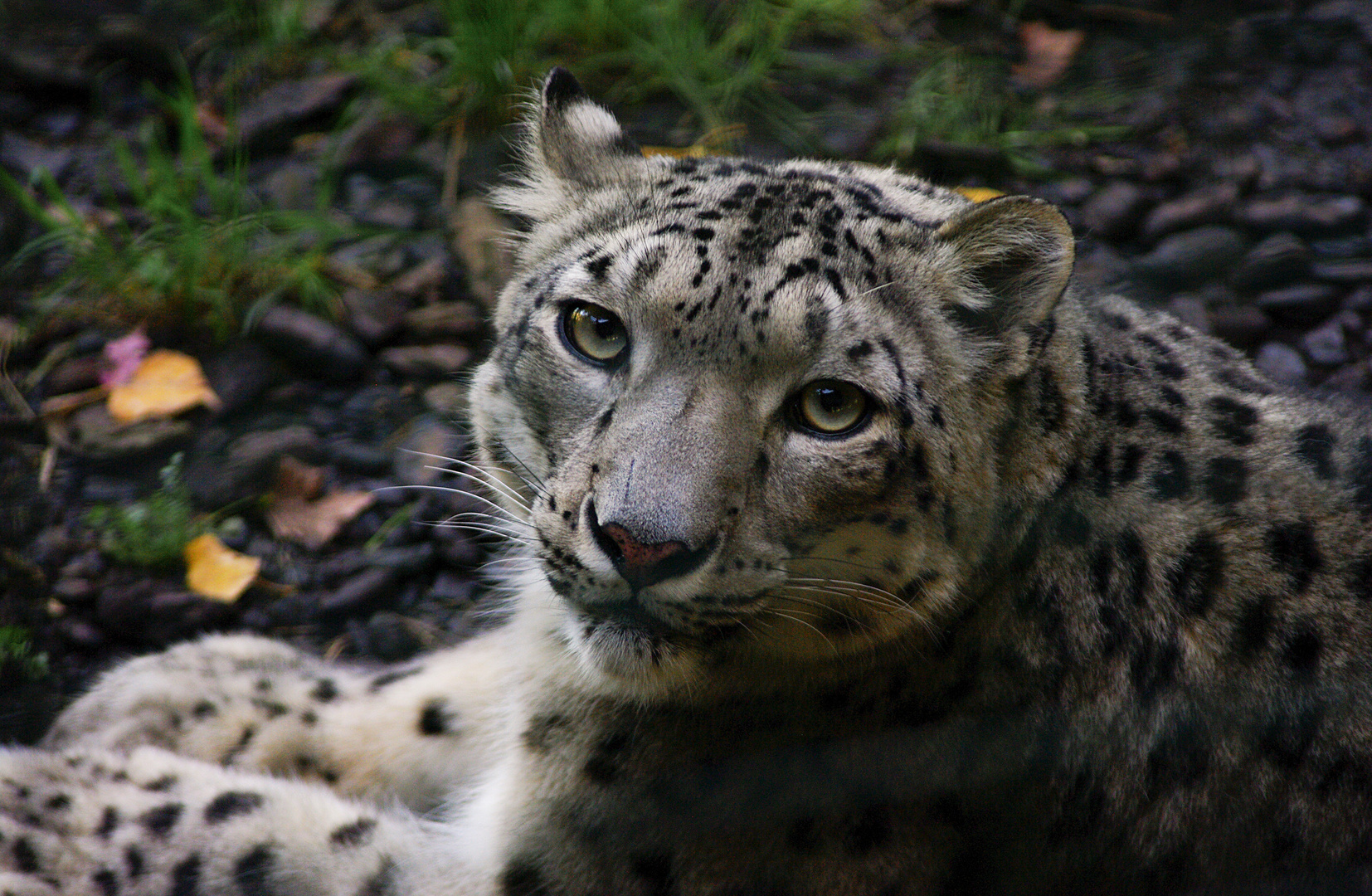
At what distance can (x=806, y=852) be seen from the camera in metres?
2.98

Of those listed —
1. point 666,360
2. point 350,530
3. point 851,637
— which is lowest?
point 350,530

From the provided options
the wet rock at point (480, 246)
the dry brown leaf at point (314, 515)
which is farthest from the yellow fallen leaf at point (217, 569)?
the wet rock at point (480, 246)

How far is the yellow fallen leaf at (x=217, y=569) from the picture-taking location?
4.65 metres

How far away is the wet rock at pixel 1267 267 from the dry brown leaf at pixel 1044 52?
134 centimetres

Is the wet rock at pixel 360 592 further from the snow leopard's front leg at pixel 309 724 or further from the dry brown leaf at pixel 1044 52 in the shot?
the dry brown leaf at pixel 1044 52

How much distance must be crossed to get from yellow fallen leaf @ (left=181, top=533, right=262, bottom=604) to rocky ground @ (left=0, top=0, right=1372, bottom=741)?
51mm

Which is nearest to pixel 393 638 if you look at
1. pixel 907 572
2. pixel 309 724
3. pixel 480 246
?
pixel 309 724

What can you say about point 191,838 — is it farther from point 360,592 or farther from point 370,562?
point 370,562

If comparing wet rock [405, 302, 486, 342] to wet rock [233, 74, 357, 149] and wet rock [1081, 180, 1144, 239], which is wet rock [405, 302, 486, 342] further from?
wet rock [1081, 180, 1144, 239]

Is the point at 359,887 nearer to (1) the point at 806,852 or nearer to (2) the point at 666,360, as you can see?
(1) the point at 806,852

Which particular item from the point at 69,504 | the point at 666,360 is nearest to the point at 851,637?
the point at 666,360

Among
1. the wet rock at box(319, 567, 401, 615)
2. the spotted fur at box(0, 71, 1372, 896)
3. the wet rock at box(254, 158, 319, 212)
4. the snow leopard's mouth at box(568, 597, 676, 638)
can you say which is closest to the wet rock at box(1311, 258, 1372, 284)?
the spotted fur at box(0, 71, 1372, 896)

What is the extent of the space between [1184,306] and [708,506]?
11.1ft

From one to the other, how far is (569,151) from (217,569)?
7.61ft
